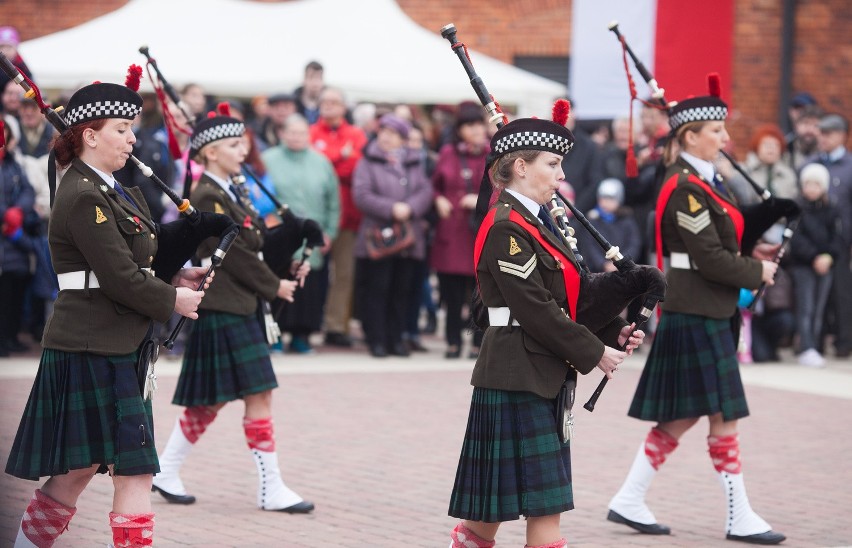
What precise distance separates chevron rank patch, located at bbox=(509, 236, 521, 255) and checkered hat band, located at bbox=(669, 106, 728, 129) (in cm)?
206

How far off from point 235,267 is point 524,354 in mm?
2177

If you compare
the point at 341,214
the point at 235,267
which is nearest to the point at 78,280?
the point at 235,267

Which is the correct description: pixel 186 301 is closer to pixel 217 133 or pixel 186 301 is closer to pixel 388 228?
pixel 217 133

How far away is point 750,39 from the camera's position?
1739 cm

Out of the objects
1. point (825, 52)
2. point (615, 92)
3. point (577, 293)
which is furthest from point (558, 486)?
point (825, 52)

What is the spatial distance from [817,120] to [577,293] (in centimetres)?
889

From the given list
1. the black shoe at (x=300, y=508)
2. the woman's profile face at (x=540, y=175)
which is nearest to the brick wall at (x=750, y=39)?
the black shoe at (x=300, y=508)

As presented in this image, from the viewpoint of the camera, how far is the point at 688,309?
644 centimetres

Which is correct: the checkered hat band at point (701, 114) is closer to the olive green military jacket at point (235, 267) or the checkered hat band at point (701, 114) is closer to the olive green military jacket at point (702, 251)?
the olive green military jacket at point (702, 251)

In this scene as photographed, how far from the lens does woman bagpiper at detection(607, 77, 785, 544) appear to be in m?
6.36

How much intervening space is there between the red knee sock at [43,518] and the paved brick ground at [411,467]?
10cm

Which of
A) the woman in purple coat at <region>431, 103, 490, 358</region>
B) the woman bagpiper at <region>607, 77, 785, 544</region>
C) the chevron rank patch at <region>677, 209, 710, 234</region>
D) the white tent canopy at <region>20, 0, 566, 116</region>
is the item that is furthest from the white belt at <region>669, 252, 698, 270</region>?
the white tent canopy at <region>20, 0, 566, 116</region>

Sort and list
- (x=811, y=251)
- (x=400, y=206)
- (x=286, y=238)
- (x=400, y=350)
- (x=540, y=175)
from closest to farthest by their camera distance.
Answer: (x=540, y=175)
(x=286, y=238)
(x=400, y=206)
(x=400, y=350)
(x=811, y=251)

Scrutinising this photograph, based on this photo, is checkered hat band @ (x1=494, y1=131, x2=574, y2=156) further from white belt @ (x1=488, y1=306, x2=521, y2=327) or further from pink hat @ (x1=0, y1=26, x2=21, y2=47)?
pink hat @ (x1=0, y1=26, x2=21, y2=47)
